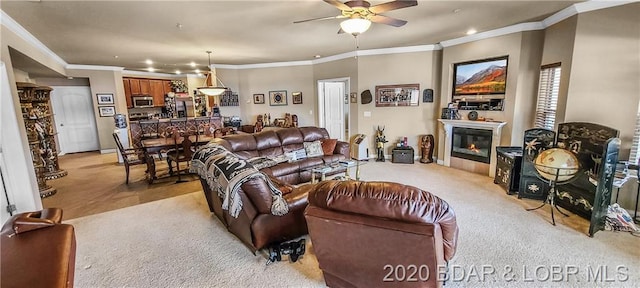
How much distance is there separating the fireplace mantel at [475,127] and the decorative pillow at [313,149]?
255 cm

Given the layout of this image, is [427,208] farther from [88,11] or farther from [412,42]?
[412,42]

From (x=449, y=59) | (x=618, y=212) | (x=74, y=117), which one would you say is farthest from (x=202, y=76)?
(x=618, y=212)

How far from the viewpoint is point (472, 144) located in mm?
5129

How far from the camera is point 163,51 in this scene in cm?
556

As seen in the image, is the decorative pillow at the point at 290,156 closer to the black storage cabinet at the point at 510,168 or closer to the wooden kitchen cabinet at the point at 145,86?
the black storage cabinet at the point at 510,168

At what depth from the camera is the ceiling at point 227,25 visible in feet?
9.98

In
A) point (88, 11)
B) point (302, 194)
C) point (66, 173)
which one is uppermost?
point (88, 11)

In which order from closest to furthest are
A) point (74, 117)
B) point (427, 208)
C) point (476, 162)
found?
point (427, 208)
point (476, 162)
point (74, 117)

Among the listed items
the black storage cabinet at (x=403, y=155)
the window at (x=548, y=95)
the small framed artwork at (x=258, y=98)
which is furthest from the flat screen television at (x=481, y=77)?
the small framed artwork at (x=258, y=98)

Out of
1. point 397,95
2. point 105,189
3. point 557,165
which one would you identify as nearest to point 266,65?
point 397,95

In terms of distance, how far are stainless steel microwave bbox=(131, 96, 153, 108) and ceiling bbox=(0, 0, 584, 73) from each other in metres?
3.19

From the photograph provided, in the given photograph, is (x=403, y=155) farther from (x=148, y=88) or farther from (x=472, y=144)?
(x=148, y=88)

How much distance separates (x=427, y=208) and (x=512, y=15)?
12.0 ft

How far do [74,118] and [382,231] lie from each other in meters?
9.82
